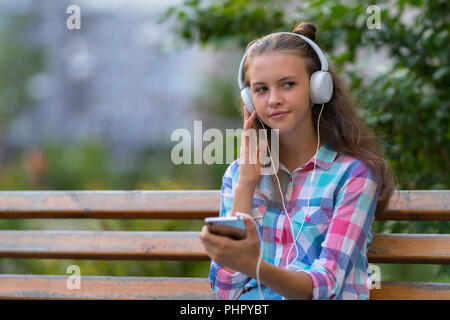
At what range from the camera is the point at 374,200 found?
176cm

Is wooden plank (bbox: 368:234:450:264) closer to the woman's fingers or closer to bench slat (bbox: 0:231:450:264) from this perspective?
bench slat (bbox: 0:231:450:264)

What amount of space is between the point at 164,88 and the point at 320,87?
22.2 metres

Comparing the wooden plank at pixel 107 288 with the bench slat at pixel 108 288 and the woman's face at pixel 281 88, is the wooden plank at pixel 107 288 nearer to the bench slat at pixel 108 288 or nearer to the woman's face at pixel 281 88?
the bench slat at pixel 108 288

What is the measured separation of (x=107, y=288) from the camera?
2.24 meters

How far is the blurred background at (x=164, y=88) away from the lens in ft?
8.63

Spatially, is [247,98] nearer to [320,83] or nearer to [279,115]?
[279,115]

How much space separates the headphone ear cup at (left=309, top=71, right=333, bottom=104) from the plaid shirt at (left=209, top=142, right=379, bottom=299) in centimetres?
19

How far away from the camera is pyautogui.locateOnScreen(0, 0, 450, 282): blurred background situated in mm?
2631

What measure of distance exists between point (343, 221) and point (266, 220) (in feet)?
0.99

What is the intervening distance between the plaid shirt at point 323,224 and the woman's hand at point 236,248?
0.22m

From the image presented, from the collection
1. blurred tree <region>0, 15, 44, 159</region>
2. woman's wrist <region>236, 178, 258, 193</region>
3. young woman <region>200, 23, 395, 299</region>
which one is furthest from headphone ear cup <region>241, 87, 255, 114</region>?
blurred tree <region>0, 15, 44, 159</region>

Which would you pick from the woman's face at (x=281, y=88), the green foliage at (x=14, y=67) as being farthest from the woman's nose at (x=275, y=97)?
the green foliage at (x=14, y=67)

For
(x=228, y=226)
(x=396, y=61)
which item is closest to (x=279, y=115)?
(x=228, y=226)

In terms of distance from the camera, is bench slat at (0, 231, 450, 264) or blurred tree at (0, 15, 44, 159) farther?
blurred tree at (0, 15, 44, 159)
